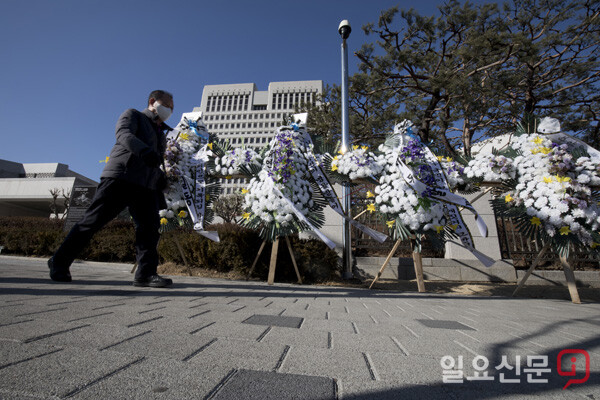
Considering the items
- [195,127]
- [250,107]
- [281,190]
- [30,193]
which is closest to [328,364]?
[281,190]

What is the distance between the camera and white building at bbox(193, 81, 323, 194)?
7481cm

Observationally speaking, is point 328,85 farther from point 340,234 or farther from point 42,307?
point 42,307

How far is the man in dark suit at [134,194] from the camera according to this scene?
8.18 feet

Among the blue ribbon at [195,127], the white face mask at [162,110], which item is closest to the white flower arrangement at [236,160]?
the blue ribbon at [195,127]

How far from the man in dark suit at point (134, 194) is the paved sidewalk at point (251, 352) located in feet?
1.91

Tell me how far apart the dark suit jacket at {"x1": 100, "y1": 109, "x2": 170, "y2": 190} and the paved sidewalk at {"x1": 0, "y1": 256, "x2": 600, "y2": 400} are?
1152 millimetres

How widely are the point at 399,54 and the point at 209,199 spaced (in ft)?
25.8

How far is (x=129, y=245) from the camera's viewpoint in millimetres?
A: 6695

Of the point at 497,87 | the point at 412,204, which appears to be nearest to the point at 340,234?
the point at 412,204

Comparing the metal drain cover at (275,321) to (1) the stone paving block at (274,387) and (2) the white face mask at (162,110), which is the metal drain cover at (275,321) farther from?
(2) the white face mask at (162,110)

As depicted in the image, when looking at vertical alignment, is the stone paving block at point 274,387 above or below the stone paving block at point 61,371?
below

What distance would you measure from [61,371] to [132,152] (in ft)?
7.11

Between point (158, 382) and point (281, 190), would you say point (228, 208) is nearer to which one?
point (281, 190)

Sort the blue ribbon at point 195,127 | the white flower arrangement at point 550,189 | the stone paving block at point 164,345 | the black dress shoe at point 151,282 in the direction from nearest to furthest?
1. the stone paving block at point 164,345
2. the black dress shoe at point 151,282
3. the white flower arrangement at point 550,189
4. the blue ribbon at point 195,127
